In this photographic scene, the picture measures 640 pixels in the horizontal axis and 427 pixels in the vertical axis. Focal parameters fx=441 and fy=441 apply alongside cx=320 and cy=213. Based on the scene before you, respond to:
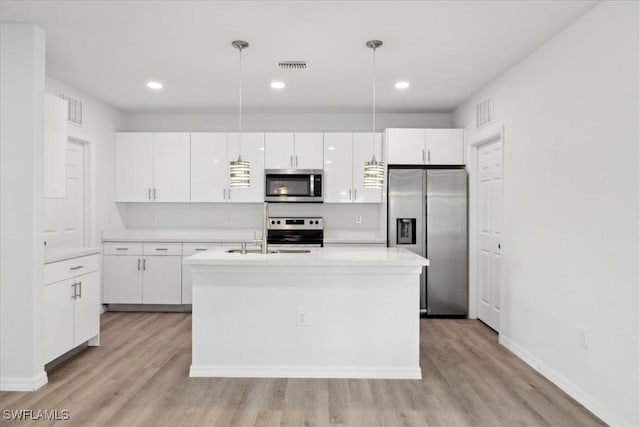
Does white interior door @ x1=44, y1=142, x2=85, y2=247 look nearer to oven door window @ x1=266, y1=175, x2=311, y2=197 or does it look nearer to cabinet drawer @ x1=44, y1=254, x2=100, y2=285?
cabinet drawer @ x1=44, y1=254, x2=100, y2=285

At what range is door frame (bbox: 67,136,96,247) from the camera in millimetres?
5008

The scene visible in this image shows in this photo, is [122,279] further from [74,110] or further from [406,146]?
[406,146]

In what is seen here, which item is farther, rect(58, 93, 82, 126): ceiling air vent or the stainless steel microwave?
the stainless steel microwave

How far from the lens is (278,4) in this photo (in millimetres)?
2775

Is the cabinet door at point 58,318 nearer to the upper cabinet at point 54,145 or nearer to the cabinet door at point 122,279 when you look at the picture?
the upper cabinet at point 54,145

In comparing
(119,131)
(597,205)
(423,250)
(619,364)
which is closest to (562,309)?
(619,364)

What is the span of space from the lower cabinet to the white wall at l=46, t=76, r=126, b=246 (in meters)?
0.33

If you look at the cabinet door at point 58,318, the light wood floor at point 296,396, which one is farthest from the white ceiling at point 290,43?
the light wood floor at point 296,396

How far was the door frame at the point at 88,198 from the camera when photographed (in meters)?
5.01

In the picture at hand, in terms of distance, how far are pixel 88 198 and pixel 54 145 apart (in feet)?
6.16

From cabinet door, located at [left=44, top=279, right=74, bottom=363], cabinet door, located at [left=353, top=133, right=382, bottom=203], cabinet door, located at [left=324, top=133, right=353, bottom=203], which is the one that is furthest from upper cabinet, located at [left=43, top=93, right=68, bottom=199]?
cabinet door, located at [left=353, top=133, right=382, bottom=203]

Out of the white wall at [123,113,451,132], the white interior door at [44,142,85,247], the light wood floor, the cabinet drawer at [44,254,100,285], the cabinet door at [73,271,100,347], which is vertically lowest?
the light wood floor

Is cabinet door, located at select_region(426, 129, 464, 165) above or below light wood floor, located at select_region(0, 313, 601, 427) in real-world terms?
above

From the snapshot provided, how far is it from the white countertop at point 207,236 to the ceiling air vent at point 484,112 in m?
1.65
